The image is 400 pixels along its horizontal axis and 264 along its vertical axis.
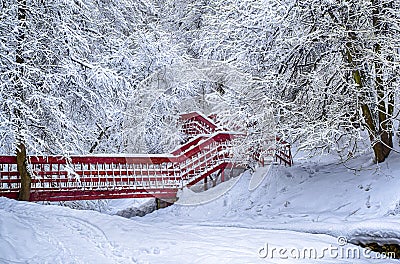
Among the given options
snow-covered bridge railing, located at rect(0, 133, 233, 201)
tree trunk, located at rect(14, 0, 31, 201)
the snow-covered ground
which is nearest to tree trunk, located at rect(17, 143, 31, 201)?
tree trunk, located at rect(14, 0, 31, 201)

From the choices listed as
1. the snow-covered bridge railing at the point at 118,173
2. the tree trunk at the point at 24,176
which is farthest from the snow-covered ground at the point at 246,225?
the tree trunk at the point at 24,176

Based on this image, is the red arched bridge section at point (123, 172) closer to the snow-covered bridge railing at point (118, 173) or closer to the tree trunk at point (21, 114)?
the snow-covered bridge railing at point (118, 173)

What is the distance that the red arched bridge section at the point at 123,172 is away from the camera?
945 centimetres

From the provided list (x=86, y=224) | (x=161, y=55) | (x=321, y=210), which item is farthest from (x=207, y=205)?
(x=161, y=55)

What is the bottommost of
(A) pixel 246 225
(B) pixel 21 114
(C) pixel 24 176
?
(A) pixel 246 225

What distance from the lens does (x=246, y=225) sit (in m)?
8.22

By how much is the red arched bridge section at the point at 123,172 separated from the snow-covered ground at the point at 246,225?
602 mm

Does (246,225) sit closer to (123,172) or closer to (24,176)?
(123,172)

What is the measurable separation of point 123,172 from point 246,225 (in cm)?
372

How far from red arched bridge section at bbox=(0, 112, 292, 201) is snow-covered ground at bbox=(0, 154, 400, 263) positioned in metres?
0.60

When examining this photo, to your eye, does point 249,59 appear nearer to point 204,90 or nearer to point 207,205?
point 207,205

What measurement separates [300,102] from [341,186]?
2013 mm

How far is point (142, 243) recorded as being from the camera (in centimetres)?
565

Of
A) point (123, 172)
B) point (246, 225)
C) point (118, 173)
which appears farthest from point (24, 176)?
point (246, 225)
